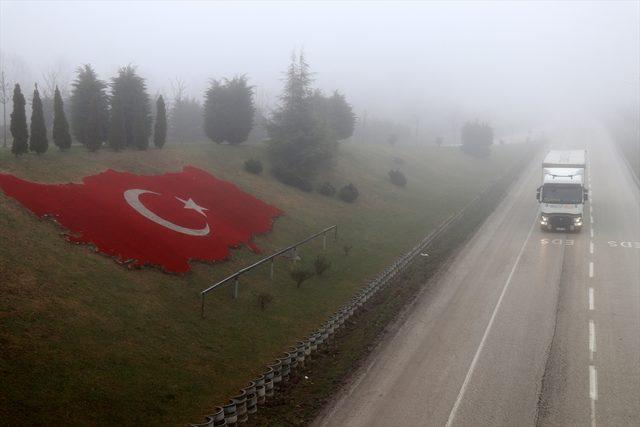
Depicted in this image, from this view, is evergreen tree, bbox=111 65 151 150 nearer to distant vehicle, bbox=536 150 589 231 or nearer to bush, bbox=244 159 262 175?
bush, bbox=244 159 262 175

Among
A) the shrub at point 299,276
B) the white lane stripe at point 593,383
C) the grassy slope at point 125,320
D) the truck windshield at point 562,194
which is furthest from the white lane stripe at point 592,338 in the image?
the truck windshield at point 562,194

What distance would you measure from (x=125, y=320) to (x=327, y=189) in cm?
2805

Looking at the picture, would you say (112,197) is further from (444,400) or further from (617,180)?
(617,180)

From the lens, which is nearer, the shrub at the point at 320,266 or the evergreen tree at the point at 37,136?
the shrub at the point at 320,266

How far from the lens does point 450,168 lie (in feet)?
246

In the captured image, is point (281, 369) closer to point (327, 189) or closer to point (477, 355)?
point (477, 355)

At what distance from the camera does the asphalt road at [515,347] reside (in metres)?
14.9

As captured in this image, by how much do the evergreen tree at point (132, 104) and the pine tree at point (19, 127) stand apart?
8.56m

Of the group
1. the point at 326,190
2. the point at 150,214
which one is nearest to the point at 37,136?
the point at 150,214

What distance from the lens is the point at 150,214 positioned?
27.7 m

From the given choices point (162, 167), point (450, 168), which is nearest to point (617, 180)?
point (450, 168)

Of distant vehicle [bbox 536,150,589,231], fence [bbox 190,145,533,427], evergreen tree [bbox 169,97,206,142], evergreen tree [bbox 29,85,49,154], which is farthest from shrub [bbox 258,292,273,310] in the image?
evergreen tree [bbox 169,97,206,142]

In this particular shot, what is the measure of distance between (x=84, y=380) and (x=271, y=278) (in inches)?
491

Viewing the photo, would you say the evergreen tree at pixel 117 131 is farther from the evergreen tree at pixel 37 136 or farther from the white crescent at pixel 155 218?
the white crescent at pixel 155 218
